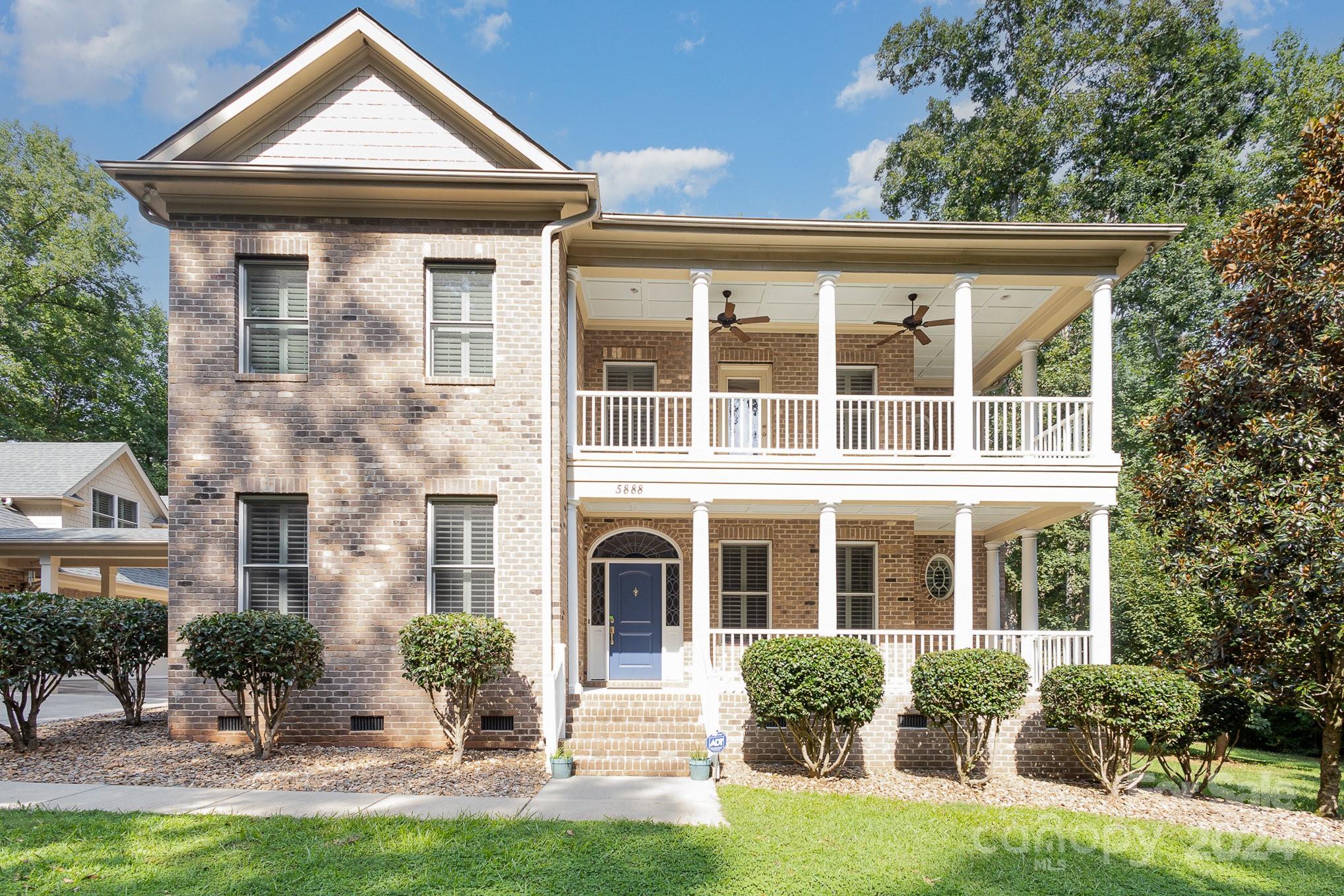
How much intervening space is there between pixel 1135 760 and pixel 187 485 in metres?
13.3

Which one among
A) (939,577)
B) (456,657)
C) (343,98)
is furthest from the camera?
(939,577)

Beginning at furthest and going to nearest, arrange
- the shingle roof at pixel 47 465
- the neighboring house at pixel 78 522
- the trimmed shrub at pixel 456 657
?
the shingle roof at pixel 47 465 < the neighboring house at pixel 78 522 < the trimmed shrub at pixel 456 657

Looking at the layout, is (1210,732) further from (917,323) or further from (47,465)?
(47,465)

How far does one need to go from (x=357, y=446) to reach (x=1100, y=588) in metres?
9.62

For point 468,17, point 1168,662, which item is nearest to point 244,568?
point 1168,662

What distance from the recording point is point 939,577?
558 inches

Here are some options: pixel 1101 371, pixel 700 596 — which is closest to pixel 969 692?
pixel 700 596

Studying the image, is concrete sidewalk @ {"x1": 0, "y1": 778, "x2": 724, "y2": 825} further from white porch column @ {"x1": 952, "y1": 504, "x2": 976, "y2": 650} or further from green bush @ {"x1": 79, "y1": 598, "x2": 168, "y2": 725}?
white porch column @ {"x1": 952, "y1": 504, "x2": 976, "y2": 650}

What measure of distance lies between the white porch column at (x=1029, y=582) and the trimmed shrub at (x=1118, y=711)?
3872 mm

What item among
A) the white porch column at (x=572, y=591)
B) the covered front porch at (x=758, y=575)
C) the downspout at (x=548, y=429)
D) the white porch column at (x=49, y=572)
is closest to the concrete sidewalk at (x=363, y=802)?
the downspout at (x=548, y=429)

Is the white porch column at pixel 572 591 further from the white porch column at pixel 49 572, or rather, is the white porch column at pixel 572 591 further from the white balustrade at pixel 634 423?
the white porch column at pixel 49 572

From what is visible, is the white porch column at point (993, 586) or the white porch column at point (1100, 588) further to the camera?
the white porch column at point (993, 586)

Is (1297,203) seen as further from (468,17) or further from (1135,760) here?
(468,17)

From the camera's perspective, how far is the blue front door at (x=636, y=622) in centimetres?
1244
